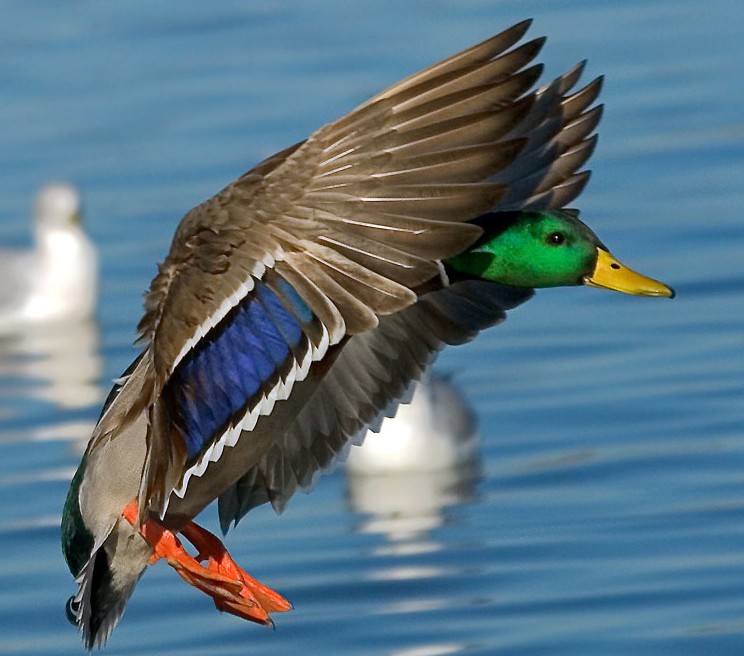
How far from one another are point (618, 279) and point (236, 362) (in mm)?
943

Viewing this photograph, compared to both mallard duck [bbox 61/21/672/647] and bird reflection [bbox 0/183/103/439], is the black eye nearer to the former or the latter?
mallard duck [bbox 61/21/672/647]

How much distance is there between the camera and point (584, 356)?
32.9 ft

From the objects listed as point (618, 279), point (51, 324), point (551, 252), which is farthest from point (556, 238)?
point (51, 324)

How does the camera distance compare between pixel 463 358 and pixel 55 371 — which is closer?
pixel 463 358

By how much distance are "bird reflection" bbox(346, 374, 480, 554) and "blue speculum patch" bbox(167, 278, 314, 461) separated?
11.2 ft

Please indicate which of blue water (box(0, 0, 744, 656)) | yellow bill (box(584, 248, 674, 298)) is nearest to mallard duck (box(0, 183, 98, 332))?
blue water (box(0, 0, 744, 656))

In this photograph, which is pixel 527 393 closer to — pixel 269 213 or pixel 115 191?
pixel 115 191

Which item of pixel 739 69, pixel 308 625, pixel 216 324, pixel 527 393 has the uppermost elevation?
pixel 739 69

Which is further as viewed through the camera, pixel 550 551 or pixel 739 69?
pixel 739 69

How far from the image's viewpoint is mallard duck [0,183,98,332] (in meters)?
11.7

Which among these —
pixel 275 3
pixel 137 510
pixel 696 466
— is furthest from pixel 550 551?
pixel 275 3

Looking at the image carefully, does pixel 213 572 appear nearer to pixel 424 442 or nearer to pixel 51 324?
pixel 424 442

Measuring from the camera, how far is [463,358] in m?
10.4

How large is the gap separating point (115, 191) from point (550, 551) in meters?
4.96
